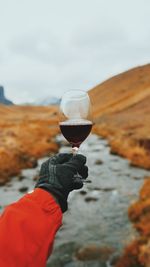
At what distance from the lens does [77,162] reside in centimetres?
281

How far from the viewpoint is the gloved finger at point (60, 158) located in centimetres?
279

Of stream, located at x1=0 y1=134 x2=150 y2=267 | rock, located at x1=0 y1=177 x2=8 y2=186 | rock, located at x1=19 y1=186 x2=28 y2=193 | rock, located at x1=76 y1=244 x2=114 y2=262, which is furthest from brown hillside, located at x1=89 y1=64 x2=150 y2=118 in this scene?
rock, located at x1=76 y1=244 x2=114 y2=262

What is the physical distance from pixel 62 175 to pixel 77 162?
0.19m

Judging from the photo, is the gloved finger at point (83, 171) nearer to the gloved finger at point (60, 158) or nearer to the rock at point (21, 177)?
the gloved finger at point (60, 158)

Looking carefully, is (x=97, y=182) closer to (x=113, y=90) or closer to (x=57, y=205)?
(x=57, y=205)

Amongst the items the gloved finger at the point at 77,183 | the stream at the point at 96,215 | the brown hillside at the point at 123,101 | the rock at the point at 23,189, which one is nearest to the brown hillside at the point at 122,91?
the brown hillside at the point at 123,101

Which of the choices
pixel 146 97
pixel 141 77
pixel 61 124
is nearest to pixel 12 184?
pixel 61 124

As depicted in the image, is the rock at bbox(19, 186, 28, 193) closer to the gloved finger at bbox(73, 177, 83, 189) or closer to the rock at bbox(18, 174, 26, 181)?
the rock at bbox(18, 174, 26, 181)

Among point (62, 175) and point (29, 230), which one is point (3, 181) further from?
point (29, 230)

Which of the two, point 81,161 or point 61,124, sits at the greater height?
point 61,124

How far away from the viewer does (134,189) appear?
20234 millimetres

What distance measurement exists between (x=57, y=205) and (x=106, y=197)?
17.0 meters

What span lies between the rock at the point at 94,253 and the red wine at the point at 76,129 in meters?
9.57

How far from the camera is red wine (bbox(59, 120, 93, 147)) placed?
3047mm
